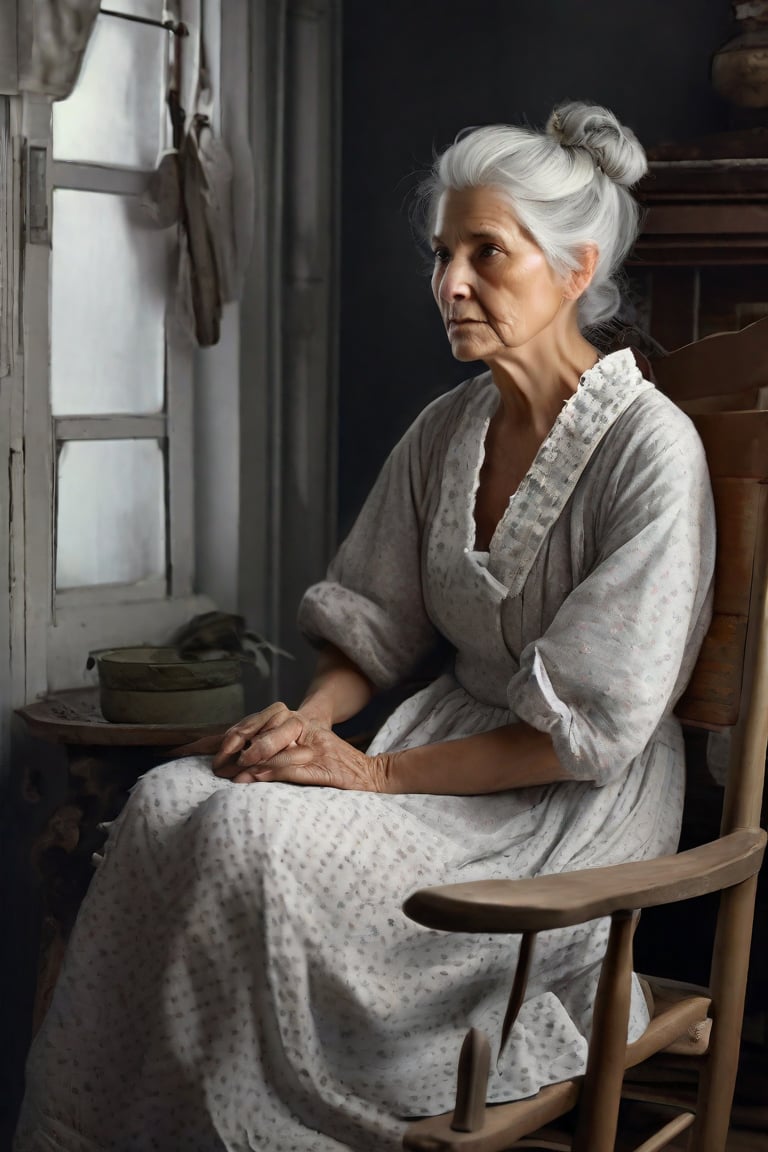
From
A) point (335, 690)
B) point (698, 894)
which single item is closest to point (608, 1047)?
point (698, 894)

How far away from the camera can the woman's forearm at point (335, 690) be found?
1976 millimetres

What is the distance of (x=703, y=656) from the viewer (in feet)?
6.00

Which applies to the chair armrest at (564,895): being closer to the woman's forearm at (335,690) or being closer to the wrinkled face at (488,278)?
the woman's forearm at (335,690)

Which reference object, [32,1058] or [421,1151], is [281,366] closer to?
[32,1058]

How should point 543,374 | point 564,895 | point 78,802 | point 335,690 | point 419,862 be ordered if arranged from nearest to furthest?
point 564,895 < point 419,862 < point 543,374 < point 335,690 < point 78,802

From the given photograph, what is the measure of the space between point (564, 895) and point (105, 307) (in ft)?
5.51

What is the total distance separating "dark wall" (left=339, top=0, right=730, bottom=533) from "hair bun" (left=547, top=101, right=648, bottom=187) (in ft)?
2.34

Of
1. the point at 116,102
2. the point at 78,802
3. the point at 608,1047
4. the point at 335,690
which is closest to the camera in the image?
the point at 608,1047

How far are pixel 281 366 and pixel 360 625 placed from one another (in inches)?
41.8

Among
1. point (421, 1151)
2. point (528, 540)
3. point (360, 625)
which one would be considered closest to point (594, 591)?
point (528, 540)

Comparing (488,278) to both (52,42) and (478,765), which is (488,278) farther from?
(52,42)

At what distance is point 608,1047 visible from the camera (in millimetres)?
1472

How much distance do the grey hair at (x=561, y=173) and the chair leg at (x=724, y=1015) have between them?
824 millimetres

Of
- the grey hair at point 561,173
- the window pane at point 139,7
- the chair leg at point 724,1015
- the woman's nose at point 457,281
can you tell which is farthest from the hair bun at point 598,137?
the window pane at point 139,7
